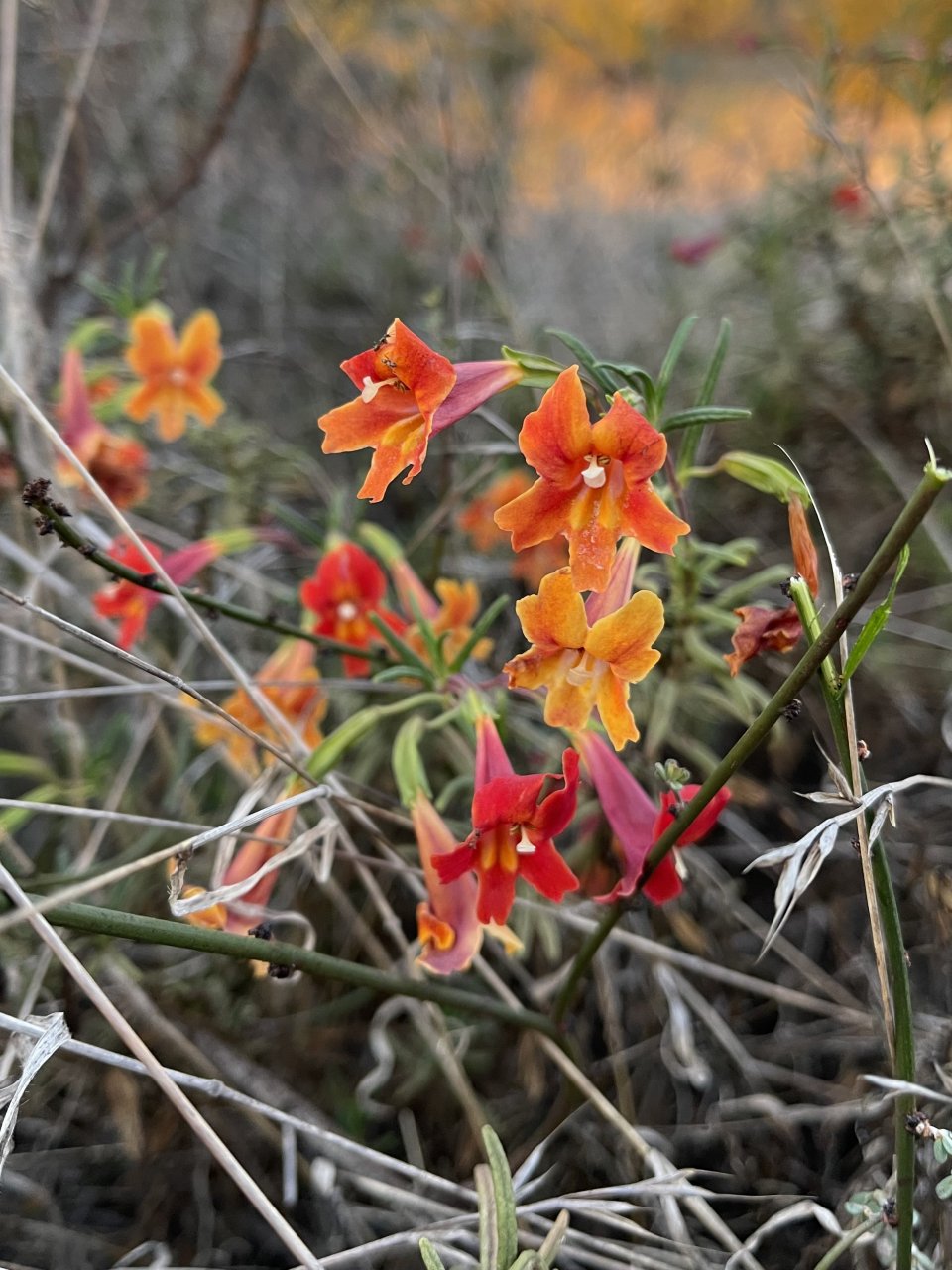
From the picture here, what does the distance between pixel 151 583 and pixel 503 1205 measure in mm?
853

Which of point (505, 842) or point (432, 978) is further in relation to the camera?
point (432, 978)

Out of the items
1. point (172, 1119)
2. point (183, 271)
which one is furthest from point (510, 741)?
point (183, 271)

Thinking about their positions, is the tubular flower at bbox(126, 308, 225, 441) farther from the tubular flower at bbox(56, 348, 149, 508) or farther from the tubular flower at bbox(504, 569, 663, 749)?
the tubular flower at bbox(504, 569, 663, 749)

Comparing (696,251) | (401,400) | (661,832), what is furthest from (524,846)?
(696,251)

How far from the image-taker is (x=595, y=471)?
93 cm

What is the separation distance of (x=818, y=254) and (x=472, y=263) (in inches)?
40.4

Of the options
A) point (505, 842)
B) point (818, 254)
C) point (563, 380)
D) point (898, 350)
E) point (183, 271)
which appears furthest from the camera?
point (183, 271)

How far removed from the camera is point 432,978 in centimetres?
156

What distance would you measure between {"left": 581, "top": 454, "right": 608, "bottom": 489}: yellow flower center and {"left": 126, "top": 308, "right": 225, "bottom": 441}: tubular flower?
1247mm

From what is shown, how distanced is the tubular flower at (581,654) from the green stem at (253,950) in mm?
375

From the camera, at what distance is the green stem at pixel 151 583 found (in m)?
1.00

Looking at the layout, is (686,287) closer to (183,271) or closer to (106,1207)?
(183,271)

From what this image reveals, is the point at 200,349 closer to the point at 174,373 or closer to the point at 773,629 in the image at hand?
the point at 174,373

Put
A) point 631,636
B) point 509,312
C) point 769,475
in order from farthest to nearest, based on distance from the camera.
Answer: point 509,312 → point 769,475 → point 631,636
